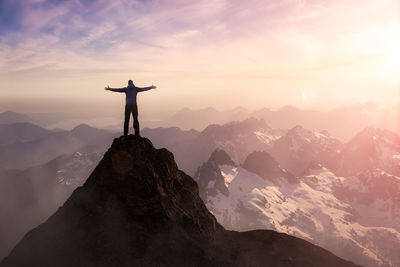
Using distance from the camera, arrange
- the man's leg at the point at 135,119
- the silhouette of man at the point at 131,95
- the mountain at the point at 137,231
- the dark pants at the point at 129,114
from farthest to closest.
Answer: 1. the man's leg at the point at 135,119
2. the dark pants at the point at 129,114
3. the silhouette of man at the point at 131,95
4. the mountain at the point at 137,231

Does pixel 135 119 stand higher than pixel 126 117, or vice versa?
pixel 126 117

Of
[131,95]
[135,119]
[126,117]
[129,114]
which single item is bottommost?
[135,119]

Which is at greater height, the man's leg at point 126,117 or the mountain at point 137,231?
the man's leg at point 126,117

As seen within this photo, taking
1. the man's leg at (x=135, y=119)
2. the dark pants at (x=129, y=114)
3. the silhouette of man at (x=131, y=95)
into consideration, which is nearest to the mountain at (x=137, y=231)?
the man's leg at (x=135, y=119)

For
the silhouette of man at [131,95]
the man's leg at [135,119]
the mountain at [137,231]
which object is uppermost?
the silhouette of man at [131,95]

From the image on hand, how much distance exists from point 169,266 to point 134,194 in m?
6.09

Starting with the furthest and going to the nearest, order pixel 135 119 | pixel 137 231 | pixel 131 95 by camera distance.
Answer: pixel 135 119
pixel 131 95
pixel 137 231

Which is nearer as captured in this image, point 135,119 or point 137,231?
point 137,231

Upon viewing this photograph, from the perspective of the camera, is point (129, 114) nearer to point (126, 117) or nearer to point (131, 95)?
point (126, 117)

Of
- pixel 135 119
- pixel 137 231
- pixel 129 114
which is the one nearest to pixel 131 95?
pixel 129 114

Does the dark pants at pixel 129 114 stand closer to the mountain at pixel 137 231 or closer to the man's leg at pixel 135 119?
the man's leg at pixel 135 119

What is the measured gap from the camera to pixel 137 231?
23719mm

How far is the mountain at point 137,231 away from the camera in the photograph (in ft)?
75.1

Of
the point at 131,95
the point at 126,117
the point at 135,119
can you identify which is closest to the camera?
the point at 131,95
